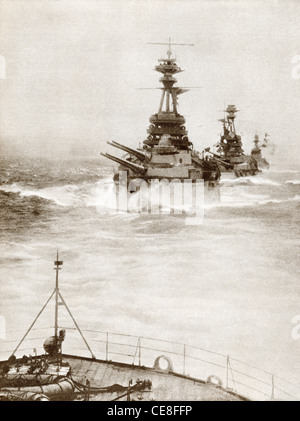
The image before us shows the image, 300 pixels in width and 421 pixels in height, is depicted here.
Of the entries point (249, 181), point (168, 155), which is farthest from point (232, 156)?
point (168, 155)

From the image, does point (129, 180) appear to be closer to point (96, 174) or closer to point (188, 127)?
point (96, 174)

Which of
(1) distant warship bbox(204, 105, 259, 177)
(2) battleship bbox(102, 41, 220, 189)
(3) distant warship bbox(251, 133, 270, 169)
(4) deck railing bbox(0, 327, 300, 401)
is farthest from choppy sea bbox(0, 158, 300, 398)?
(3) distant warship bbox(251, 133, 270, 169)

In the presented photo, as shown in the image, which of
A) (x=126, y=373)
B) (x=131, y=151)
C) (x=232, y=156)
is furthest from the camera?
(x=232, y=156)

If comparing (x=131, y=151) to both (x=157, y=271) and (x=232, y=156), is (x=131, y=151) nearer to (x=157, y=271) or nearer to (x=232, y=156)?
(x=157, y=271)

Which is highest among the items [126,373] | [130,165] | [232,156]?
[232,156]

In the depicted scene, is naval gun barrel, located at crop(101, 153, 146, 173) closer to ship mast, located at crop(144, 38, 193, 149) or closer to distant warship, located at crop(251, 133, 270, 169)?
ship mast, located at crop(144, 38, 193, 149)

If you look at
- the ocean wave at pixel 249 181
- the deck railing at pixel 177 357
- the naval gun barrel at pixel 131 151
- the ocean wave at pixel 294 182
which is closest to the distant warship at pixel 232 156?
the ocean wave at pixel 249 181

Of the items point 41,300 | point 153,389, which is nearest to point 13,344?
point 41,300
